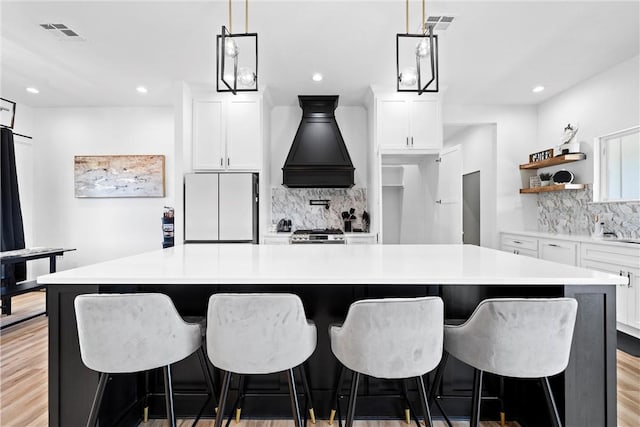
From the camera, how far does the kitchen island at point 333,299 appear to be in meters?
1.47

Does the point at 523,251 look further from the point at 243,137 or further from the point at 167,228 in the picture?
the point at 167,228

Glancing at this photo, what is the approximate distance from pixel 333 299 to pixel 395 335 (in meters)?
0.61

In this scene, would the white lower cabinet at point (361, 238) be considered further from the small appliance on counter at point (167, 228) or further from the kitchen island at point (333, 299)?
the small appliance on counter at point (167, 228)

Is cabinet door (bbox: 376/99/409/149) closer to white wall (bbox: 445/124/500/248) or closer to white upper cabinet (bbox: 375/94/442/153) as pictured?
white upper cabinet (bbox: 375/94/442/153)

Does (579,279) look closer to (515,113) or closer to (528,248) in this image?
(528,248)

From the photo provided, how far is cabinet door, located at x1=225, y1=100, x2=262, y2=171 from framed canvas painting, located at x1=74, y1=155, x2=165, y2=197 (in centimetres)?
140

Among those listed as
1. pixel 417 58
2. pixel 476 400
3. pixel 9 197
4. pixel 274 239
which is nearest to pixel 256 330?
pixel 476 400

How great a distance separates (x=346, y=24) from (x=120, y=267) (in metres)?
2.46

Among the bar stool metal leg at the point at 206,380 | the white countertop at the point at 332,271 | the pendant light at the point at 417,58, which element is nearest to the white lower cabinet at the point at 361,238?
the pendant light at the point at 417,58

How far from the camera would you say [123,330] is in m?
1.38

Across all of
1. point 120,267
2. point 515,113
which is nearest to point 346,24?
point 120,267

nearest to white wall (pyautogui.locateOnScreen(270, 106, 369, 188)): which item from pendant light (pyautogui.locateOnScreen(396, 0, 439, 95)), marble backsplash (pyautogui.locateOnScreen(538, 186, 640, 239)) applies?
pendant light (pyautogui.locateOnScreen(396, 0, 439, 95))

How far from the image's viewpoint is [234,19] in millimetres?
2795

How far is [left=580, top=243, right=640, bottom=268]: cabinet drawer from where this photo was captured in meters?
2.97
